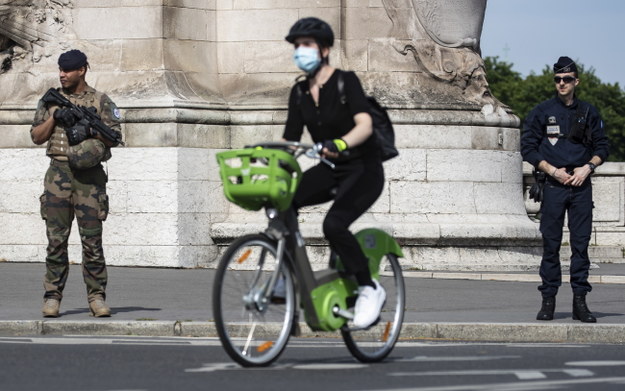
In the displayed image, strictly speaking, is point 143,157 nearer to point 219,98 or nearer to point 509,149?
point 219,98

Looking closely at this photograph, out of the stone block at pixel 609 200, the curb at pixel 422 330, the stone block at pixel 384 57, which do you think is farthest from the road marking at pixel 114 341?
the stone block at pixel 609 200

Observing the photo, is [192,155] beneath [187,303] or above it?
above

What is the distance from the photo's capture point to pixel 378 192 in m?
9.29

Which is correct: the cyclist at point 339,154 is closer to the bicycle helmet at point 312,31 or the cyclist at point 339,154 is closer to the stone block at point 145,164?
the bicycle helmet at point 312,31

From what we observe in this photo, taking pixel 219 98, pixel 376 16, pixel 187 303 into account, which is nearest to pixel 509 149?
pixel 376 16

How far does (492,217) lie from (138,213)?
391 centimetres

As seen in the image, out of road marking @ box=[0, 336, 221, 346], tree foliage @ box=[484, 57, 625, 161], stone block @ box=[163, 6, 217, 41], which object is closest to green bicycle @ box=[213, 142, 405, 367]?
road marking @ box=[0, 336, 221, 346]

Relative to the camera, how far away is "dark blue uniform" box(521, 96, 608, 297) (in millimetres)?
12055

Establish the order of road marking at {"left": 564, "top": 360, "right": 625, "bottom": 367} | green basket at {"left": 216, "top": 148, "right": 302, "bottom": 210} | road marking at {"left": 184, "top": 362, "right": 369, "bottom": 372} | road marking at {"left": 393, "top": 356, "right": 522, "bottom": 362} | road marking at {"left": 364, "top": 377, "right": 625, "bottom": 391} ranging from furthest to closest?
1. road marking at {"left": 393, "top": 356, "right": 522, "bottom": 362}
2. road marking at {"left": 564, "top": 360, "right": 625, "bottom": 367}
3. road marking at {"left": 184, "top": 362, "right": 369, "bottom": 372}
4. green basket at {"left": 216, "top": 148, "right": 302, "bottom": 210}
5. road marking at {"left": 364, "top": 377, "right": 625, "bottom": 391}

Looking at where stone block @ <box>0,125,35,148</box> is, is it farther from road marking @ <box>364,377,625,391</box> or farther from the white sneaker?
road marking @ <box>364,377,625,391</box>

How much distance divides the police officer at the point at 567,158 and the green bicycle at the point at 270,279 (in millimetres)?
3238

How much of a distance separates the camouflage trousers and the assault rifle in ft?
0.94

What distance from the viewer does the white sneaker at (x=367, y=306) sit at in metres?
9.17

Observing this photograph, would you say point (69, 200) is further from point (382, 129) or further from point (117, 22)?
point (117, 22)
